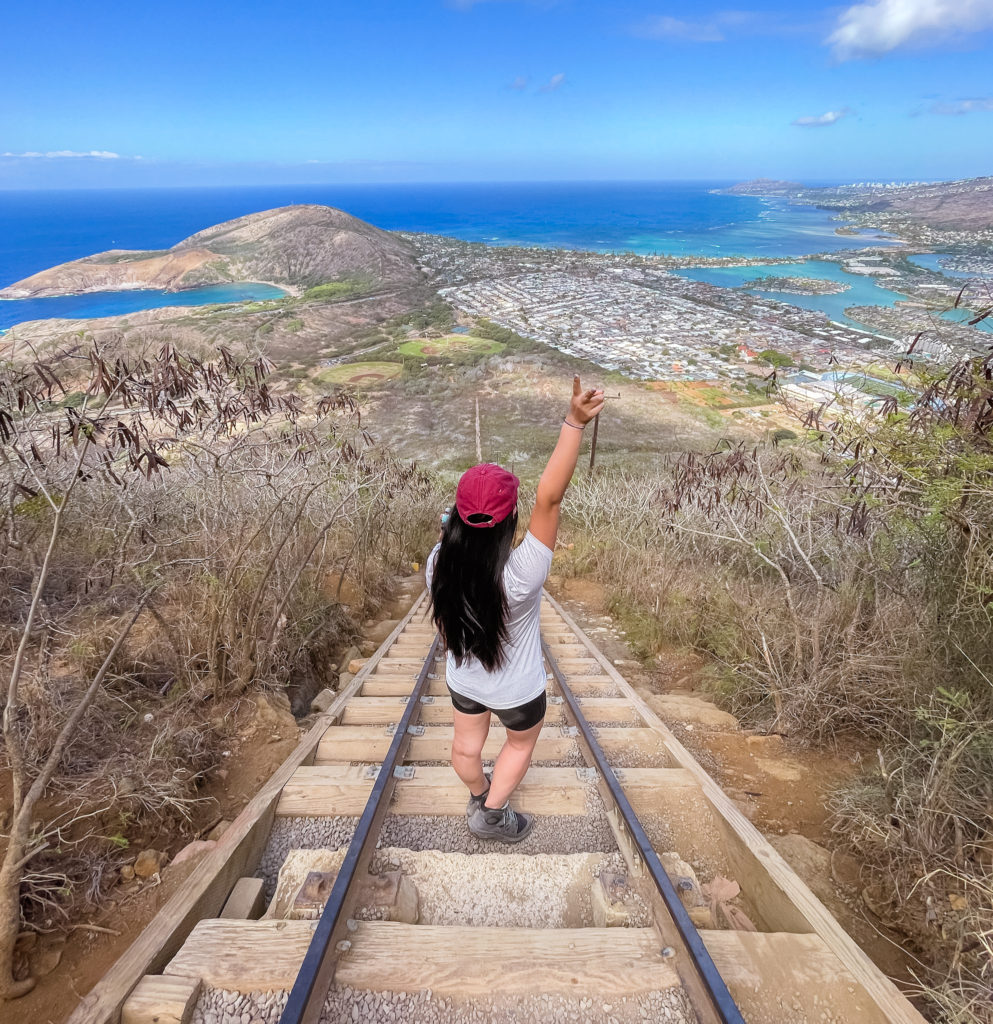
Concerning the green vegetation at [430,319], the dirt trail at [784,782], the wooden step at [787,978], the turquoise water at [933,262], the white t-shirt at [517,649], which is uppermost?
the turquoise water at [933,262]


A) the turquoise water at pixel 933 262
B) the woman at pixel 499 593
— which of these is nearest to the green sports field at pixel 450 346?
the turquoise water at pixel 933 262

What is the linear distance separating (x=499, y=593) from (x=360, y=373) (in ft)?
126

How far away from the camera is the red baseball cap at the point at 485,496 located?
1847mm

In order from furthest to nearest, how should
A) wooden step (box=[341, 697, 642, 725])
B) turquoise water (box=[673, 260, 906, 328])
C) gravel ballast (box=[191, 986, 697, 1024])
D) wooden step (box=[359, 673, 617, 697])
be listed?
turquoise water (box=[673, 260, 906, 328]) → wooden step (box=[359, 673, 617, 697]) → wooden step (box=[341, 697, 642, 725]) → gravel ballast (box=[191, 986, 697, 1024])

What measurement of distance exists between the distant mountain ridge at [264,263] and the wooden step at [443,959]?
6893 cm

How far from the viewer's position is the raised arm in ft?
6.46

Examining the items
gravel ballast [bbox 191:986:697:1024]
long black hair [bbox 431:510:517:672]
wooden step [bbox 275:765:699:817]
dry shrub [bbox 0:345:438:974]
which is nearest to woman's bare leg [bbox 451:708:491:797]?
wooden step [bbox 275:765:699:817]

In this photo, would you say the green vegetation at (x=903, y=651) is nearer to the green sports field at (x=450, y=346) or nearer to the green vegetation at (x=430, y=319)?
the green sports field at (x=450, y=346)

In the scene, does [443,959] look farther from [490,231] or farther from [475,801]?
[490,231]

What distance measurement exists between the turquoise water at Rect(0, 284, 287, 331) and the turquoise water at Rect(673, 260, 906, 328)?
5321 centimetres

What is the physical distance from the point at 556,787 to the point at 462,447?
78.0ft

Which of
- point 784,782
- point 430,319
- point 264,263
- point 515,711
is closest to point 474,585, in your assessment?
point 515,711

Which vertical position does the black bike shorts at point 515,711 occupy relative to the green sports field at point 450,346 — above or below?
below

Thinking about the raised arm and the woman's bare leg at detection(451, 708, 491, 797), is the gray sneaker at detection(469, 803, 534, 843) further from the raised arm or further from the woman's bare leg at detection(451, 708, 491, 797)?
the raised arm
